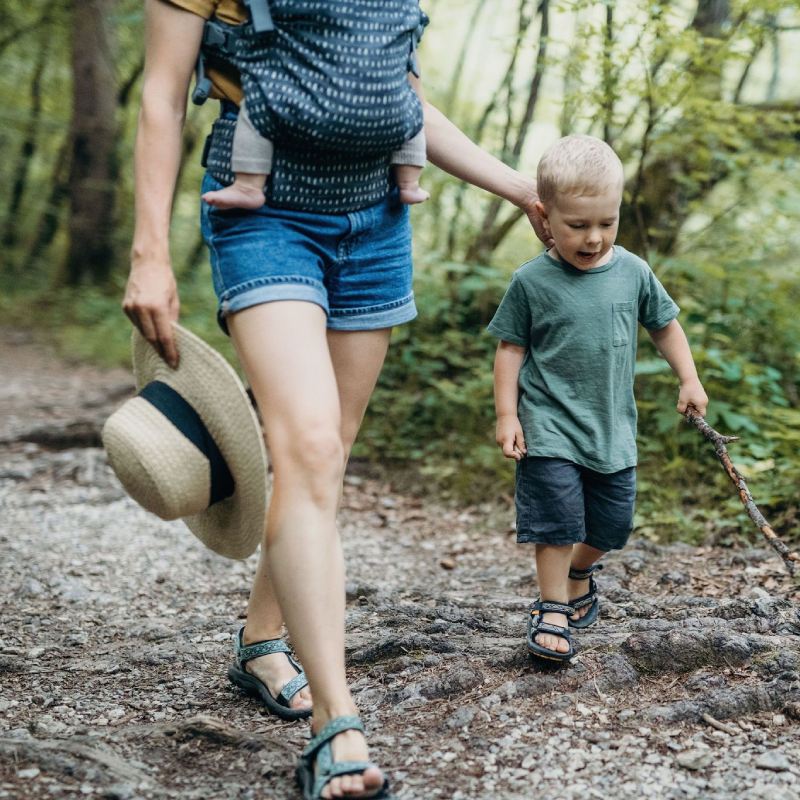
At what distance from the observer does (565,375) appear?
8.44ft

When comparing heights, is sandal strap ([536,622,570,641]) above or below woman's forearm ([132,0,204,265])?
below

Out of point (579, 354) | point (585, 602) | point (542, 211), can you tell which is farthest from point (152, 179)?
point (585, 602)

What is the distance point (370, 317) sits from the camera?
2260 millimetres

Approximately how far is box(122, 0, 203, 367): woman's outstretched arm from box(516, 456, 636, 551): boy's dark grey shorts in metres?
1.09

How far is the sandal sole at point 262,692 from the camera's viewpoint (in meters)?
2.42

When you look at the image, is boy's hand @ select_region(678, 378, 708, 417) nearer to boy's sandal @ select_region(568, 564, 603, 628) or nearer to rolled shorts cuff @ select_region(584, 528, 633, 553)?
rolled shorts cuff @ select_region(584, 528, 633, 553)

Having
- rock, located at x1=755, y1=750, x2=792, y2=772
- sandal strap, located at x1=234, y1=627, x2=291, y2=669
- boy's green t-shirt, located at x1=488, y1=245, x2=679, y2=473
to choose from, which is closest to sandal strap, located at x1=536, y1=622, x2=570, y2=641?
boy's green t-shirt, located at x1=488, y1=245, x2=679, y2=473

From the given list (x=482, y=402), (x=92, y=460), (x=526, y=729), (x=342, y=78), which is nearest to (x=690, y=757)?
(x=526, y=729)

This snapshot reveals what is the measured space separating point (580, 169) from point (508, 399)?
0.65 m

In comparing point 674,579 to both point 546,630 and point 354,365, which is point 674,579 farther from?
point 354,365

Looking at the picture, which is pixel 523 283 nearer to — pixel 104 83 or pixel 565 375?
pixel 565 375

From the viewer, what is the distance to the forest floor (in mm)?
2088

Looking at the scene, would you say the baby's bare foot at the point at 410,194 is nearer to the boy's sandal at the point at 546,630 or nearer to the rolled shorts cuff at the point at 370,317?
the rolled shorts cuff at the point at 370,317

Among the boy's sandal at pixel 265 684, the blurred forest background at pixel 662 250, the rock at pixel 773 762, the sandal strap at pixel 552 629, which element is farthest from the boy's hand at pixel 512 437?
the blurred forest background at pixel 662 250
